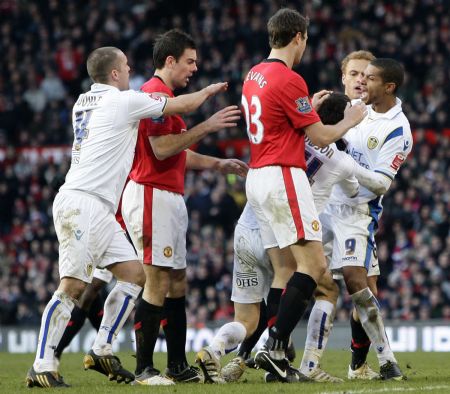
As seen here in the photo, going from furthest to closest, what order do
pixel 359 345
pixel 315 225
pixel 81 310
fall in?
1. pixel 81 310
2. pixel 359 345
3. pixel 315 225

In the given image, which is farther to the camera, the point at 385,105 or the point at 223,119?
the point at 385,105

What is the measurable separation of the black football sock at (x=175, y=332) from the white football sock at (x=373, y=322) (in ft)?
4.69

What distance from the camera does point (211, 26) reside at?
2533 centimetres

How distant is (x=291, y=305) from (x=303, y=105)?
1.49 m

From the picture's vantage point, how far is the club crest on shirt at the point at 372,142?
9.23m

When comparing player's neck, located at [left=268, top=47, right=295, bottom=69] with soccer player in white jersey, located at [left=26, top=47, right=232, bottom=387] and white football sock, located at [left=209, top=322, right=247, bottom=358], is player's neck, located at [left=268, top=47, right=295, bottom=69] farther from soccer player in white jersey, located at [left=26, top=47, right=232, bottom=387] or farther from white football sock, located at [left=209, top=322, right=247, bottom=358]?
white football sock, located at [left=209, top=322, right=247, bottom=358]

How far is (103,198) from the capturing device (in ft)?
27.5

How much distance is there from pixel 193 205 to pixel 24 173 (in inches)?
167

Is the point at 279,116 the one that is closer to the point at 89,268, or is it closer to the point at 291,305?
the point at 291,305

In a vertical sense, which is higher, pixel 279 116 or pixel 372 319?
pixel 279 116

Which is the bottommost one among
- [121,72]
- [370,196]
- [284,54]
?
[370,196]

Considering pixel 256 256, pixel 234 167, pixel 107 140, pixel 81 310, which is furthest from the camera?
pixel 81 310

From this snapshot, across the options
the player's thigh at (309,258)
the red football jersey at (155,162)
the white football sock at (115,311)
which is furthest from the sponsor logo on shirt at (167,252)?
the player's thigh at (309,258)

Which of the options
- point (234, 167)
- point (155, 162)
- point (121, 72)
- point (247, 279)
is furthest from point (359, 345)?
point (121, 72)
